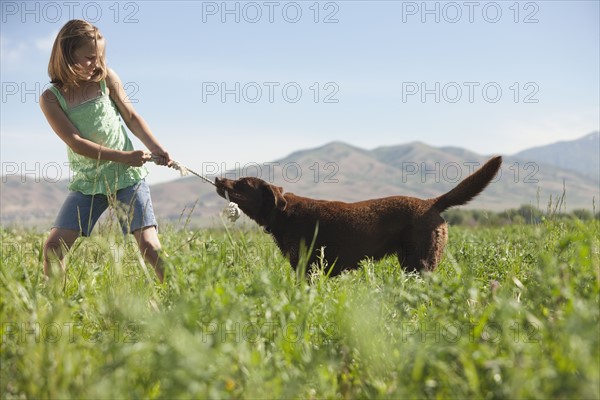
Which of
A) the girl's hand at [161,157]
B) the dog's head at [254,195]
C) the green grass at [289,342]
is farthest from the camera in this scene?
the dog's head at [254,195]

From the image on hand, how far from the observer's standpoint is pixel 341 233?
538cm

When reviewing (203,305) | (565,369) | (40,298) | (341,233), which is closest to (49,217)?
(341,233)

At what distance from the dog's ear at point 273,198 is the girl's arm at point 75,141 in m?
1.39

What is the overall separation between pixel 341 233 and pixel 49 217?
221 inches

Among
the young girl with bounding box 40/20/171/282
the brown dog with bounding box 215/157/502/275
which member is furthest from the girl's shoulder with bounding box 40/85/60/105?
the brown dog with bounding box 215/157/502/275

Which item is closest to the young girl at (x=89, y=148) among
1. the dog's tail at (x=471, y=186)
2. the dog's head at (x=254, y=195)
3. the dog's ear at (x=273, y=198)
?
the dog's head at (x=254, y=195)

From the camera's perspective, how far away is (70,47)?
4410 millimetres

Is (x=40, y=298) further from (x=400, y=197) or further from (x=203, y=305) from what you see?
(x=400, y=197)

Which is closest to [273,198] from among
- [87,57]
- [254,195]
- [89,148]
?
[254,195]

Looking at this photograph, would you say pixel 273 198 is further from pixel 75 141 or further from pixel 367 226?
pixel 75 141

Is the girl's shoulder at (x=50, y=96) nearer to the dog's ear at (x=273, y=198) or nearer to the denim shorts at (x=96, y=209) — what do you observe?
the denim shorts at (x=96, y=209)

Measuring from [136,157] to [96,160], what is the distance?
0.40 metres

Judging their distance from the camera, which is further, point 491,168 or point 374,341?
point 491,168

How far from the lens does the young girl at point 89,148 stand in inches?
173
